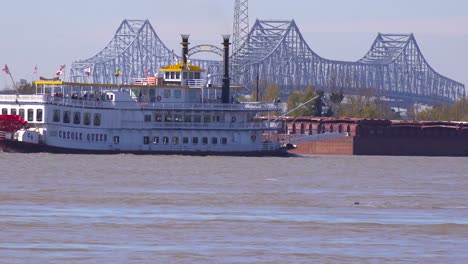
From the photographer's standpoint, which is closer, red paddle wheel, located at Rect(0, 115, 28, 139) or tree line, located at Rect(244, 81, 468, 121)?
red paddle wheel, located at Rect(0, 115, 28, 139)

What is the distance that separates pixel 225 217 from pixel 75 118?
149 feet

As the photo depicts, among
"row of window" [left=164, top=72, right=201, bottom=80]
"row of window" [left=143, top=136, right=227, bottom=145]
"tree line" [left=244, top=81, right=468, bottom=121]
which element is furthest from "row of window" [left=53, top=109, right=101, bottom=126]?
"tree line" [left=244, top=81, right=468, bottom=121]

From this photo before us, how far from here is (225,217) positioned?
3219cm

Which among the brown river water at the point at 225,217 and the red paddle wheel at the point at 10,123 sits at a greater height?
the red paddle wheel at the point at 10,123

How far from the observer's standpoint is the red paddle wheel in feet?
241

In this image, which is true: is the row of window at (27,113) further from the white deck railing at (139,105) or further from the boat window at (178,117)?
the boat window at (178,117)

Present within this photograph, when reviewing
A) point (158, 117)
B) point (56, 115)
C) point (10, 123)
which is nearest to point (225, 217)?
point (10, 123)

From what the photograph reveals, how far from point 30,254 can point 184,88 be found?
2199 inches

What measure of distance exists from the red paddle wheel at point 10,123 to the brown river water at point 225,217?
19647 millimetres

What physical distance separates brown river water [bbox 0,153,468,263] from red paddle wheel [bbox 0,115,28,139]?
19647mm

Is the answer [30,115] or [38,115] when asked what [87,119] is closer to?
[38,115]

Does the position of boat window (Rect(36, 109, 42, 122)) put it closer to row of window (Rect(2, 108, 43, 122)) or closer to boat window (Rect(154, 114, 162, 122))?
row of window (Rect(2, 108, 43, 122))

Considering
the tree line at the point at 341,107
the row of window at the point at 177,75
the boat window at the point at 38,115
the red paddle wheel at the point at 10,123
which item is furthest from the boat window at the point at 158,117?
the tree line at the point at 341,107

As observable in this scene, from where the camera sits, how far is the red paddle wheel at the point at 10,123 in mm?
73562
